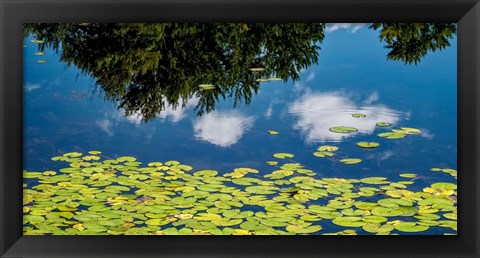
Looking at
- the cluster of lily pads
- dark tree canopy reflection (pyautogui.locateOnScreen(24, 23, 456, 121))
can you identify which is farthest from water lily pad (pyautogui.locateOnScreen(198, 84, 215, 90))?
the cluster of lily pads

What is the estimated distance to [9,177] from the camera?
2.00 meters

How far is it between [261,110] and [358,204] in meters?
→ 0.72

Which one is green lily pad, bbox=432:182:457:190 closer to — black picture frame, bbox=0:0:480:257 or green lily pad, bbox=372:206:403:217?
green lily pad, bbox=372:206:403:217

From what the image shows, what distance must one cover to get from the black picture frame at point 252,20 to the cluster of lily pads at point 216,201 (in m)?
0.30

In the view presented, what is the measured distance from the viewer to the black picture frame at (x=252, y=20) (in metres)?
1.93

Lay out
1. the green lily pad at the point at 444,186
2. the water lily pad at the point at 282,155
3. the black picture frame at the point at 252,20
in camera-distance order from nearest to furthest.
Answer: the black picture frame at the point at 252,20, the green lily pad at the point at 444,186, the water lily pad at the point at 282,155

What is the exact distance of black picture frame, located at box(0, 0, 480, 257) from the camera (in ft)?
6.34

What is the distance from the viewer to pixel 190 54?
319 cm

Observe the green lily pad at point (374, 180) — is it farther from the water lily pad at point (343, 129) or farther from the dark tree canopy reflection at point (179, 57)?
the dark tree canopy reflection at point (179, 57)

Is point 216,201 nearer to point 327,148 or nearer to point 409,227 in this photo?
point 327,148

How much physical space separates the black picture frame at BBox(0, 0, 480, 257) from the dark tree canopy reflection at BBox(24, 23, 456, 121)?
854mm

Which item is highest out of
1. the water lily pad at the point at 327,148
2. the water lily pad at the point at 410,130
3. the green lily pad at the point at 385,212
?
the water lily pad at the point at 410,130

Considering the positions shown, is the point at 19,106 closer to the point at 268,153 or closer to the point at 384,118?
the point at 268,153

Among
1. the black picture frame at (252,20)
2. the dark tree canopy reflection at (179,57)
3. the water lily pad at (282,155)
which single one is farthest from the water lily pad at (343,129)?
the black picture frame at (252,20)
